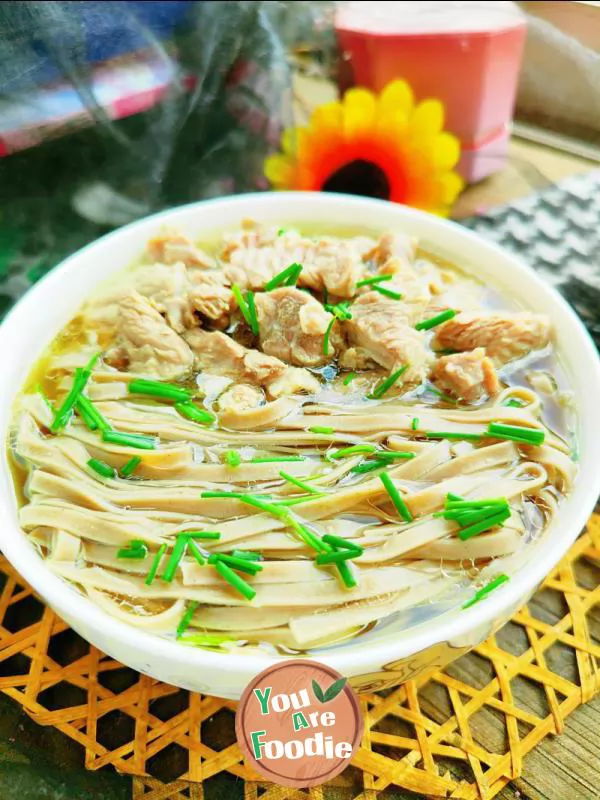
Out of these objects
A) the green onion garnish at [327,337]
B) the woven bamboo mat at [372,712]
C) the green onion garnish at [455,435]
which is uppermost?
the green onion garnish at [327,337]

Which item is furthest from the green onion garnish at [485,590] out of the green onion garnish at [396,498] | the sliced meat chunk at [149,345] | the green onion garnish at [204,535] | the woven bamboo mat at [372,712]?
the sliced meat chunk at [149,345]

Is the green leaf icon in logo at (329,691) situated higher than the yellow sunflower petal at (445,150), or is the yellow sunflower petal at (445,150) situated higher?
the yellow sunflower petal at (445,150)

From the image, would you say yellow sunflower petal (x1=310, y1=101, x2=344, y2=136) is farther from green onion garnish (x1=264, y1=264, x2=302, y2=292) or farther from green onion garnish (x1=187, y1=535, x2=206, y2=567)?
green onion garnish (x1=187, y1=535, x2=206, y2=567)

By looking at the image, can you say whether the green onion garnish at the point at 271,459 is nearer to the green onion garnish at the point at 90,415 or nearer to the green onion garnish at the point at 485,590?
the green onion garnish at the point at 90,415

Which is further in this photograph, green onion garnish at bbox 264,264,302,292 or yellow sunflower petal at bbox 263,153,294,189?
yellow sunflower petal at bbox 263,153,294,189

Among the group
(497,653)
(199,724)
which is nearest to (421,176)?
(497,653)

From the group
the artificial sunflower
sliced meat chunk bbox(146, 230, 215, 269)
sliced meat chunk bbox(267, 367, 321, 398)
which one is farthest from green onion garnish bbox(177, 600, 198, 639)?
the artificial sunflower
